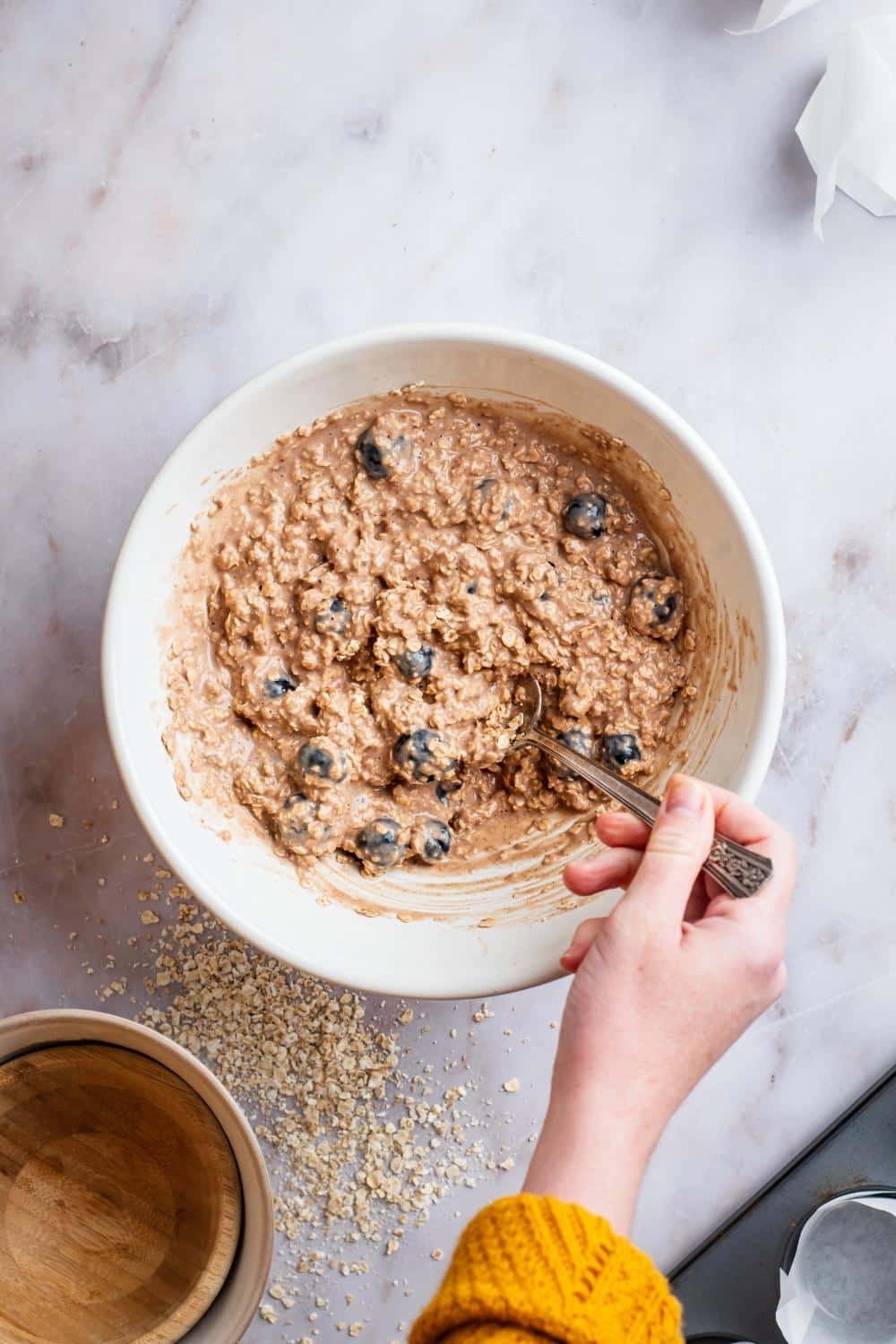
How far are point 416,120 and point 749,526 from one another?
687 millimetres

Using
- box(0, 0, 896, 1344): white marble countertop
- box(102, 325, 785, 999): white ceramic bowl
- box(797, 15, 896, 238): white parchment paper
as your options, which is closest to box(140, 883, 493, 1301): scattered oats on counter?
box(0, 0, 896, 1344): white marble countertop

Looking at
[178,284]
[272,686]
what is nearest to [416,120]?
[178,284]

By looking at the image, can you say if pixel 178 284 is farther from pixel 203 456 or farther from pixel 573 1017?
pixel 573 1017

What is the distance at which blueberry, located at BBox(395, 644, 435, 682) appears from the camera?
1.33 meters

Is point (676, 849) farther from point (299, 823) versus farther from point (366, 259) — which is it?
point (366, 259)

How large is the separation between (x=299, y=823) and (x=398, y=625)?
245mm

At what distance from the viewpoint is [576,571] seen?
1.37 meters

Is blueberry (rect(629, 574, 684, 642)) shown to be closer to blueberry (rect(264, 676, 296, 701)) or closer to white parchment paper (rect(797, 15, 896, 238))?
blueberry (rect(264, 676, 296, 701))

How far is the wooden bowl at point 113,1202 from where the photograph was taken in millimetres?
1420

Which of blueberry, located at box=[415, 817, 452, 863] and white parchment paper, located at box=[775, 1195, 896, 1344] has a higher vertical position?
blueberry, located at box=[415, 817, 452, 863]

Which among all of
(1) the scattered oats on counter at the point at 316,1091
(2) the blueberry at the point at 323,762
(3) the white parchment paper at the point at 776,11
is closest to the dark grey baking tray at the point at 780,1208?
(1) the scattered oats on counter at the point at 316,1091

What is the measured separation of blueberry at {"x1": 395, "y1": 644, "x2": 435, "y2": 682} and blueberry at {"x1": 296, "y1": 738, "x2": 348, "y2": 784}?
114 mm

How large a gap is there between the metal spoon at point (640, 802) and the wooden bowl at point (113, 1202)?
56 centimetres

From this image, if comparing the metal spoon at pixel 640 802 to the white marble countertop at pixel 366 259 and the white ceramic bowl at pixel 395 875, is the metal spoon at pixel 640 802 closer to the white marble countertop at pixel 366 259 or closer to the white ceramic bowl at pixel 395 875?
the white ceramic bowl at pixel 395 875
